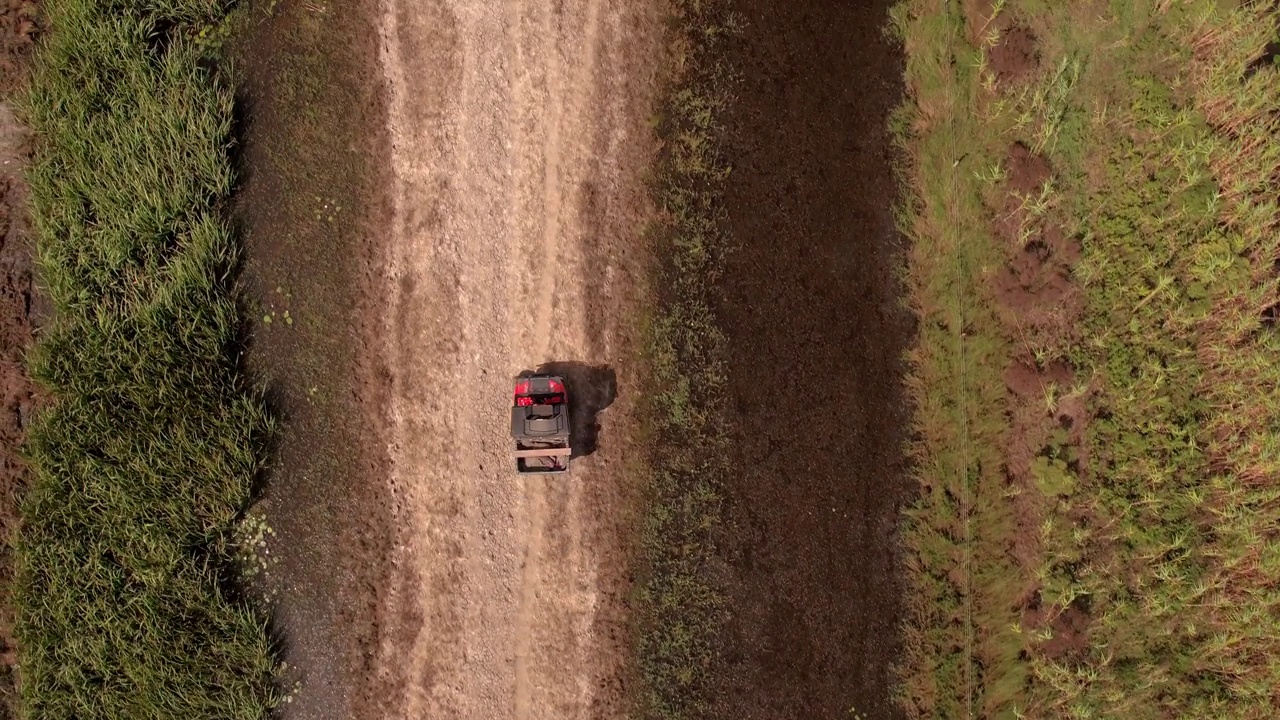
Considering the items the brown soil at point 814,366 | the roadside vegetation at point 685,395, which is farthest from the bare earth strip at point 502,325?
the brown soil at point 814,366

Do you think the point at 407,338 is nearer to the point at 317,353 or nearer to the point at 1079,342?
the point at 317,353

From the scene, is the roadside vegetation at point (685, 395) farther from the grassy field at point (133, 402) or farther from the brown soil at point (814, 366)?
the grassy field at point (133, 402)

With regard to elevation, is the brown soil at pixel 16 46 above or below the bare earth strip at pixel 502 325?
above

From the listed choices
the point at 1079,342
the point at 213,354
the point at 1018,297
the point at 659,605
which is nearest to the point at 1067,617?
the point at 1079,342

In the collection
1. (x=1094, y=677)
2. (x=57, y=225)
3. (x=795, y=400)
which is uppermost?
(x=57, y=225)

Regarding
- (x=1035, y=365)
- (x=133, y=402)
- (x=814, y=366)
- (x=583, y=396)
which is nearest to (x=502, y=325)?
(x=583, y=396)
